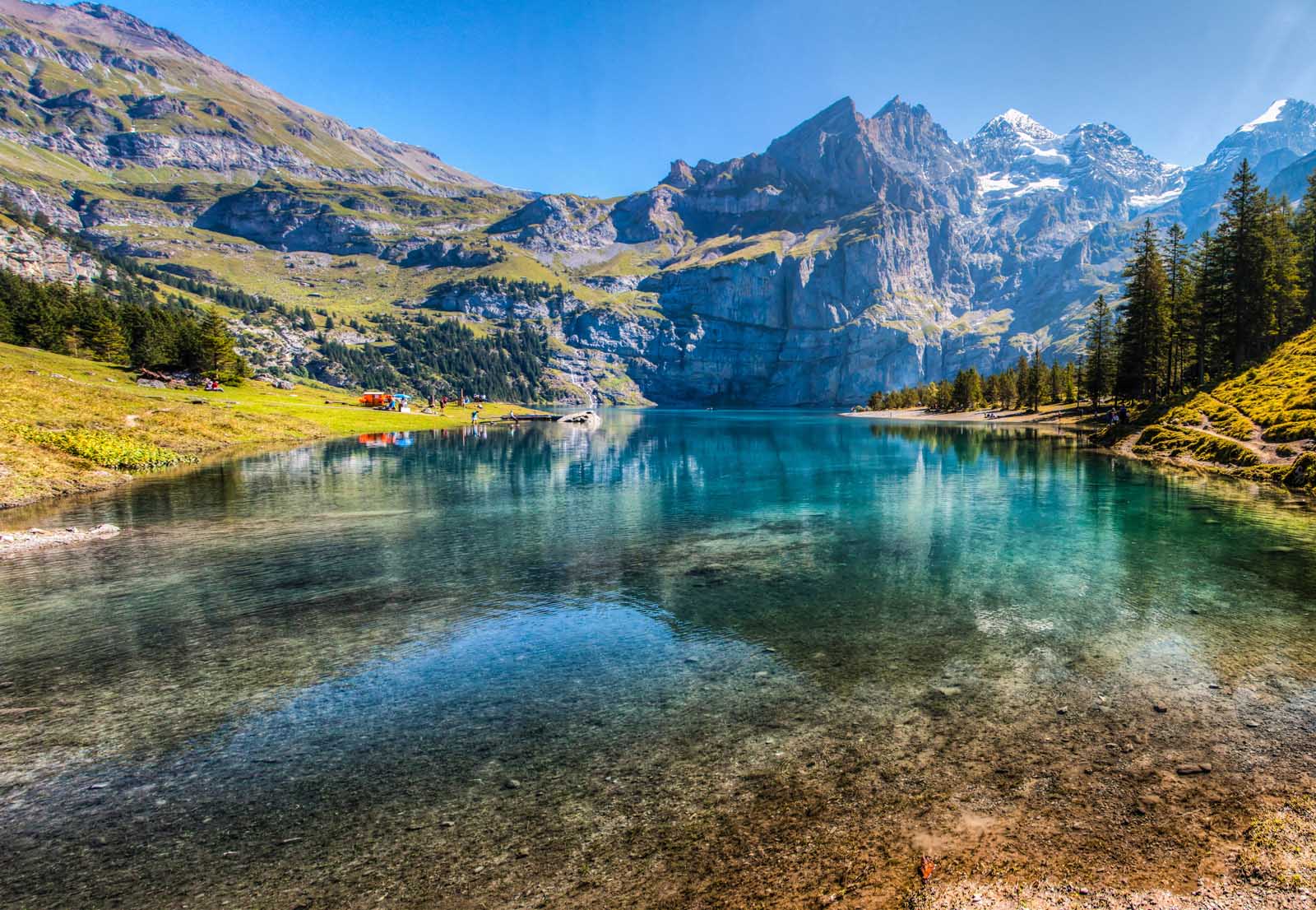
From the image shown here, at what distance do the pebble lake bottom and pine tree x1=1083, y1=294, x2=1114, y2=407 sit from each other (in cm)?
9934

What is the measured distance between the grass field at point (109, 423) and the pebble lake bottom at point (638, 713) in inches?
567

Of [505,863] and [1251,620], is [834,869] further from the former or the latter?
[1251,620]

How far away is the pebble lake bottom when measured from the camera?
335 inches

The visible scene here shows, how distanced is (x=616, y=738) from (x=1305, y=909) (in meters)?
9.94

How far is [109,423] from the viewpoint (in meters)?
54.0

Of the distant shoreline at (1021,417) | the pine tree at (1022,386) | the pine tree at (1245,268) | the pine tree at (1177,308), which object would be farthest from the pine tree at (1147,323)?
the pine tree at (1022,386)

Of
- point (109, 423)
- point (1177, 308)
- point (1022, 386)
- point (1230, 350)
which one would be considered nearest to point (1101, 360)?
point (1177, 308)

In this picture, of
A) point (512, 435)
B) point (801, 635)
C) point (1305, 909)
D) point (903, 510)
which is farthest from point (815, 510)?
point (512, 435)

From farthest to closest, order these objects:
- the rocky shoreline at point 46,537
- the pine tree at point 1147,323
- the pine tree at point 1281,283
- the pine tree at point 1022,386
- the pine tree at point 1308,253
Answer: the pine tree at point 1022,386
the pine tree at point 1147,323
the pine tree at point 1308,253
the pine tree at point 1281,283
the rocky shoreline at point 46,537

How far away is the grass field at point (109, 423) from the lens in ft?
131

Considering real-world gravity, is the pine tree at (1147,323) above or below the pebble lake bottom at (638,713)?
above

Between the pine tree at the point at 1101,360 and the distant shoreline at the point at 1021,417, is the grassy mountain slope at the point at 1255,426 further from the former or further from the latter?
the distant shoreline at the point at 1021,417

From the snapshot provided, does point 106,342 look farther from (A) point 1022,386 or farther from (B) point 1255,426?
(A) point 1022,386

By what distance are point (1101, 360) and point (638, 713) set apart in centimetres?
13361
